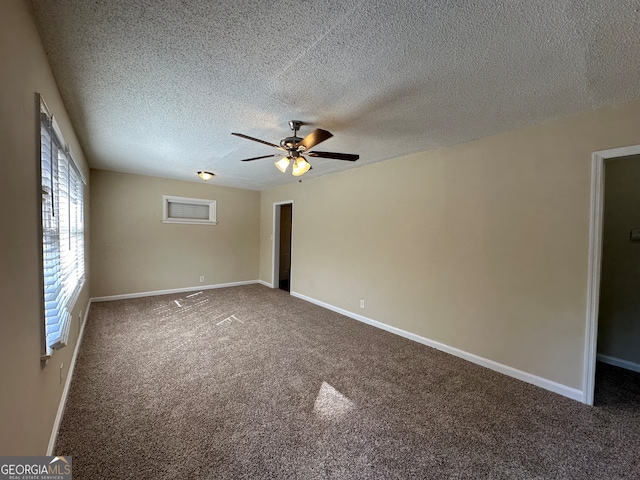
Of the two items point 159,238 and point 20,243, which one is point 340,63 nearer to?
point 20,243

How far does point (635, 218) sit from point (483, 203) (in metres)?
1.62

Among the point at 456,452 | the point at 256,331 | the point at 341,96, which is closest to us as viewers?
the point at 456,452

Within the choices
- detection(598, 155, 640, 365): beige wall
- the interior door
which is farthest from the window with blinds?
detection(598, 155, 640, 365): beige wall

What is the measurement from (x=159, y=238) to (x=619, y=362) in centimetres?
701

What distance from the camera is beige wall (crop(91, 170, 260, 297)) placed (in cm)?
465

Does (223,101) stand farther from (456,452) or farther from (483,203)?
(456,452)

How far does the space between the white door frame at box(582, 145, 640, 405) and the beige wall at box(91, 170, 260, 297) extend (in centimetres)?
580

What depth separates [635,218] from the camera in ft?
8.95

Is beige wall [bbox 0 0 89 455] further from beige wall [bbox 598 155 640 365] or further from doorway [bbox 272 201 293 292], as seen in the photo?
beige wall [bbox 598 155 640 365]

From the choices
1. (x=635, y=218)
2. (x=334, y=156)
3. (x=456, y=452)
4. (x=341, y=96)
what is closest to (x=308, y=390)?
(x=456, y=452)

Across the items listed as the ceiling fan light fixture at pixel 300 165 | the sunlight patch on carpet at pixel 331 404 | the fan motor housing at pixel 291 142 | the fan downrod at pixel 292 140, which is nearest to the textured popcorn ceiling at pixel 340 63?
the fan downrod at pixel 292 140

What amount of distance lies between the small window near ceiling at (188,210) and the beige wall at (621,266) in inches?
249

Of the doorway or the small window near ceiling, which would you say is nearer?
the small window near ceiling

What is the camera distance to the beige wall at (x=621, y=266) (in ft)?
8.93
